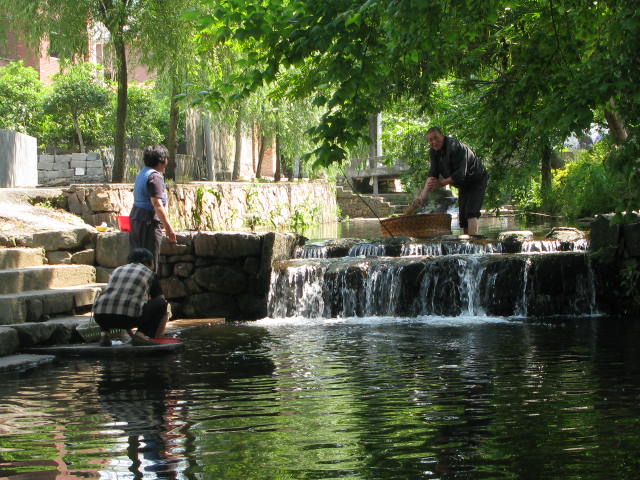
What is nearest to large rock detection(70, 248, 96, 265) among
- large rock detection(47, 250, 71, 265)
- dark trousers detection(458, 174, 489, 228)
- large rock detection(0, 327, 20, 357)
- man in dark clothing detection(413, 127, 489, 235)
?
large rock detection(47, 250, 71, 265)

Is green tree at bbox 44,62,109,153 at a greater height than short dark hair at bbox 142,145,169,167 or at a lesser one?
greater

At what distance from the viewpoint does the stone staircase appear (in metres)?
7.41

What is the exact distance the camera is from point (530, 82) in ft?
28.4

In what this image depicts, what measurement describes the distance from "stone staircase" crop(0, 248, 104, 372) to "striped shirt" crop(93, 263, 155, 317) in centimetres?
75

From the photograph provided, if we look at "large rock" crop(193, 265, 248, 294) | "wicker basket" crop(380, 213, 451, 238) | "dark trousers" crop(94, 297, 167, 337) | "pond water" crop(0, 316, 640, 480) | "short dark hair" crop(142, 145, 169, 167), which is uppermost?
"short dark hair" crop(142, 145, 169, 167)

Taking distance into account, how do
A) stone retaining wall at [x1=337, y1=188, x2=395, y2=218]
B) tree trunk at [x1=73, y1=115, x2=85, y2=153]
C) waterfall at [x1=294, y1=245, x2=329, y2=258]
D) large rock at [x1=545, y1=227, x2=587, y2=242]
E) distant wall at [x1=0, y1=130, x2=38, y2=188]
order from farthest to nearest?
stone retaining wall at [x1=337, y1=188, x2=395, y2=218]
tree trunk at [x1=73, y1=115, x2=85, y2=153]
distant wall at [x1=0, y1=130, x2=38, y2=188]
waterfall at [x1=294, y1=245, x2=329, y2=258]
large rock at [x1=545, y1=227, x2=587, y2=242]

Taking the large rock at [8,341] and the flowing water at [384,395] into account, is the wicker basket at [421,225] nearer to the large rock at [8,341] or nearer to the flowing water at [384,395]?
the flowing water at [384,395]

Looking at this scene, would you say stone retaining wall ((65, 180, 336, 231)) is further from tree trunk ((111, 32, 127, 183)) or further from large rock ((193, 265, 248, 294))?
large rock ((193, 265, 248, 294))

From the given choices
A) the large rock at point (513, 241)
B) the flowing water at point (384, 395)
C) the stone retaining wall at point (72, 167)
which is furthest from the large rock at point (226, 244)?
the stone retaining wall at point (72, 167)

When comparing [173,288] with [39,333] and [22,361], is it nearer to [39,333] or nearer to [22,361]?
[39,333]

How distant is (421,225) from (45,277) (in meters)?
5.26

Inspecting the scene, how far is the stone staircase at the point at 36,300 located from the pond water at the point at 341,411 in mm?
653

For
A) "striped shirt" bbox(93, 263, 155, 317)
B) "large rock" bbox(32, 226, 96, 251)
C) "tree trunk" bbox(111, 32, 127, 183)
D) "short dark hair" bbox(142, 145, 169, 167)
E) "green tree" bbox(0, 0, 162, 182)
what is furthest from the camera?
"tree trunk" bbox(111, 32, 127, 183)

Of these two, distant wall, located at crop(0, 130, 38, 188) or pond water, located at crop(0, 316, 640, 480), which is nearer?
pond water, located at crop(0, 316, 640, 480)
